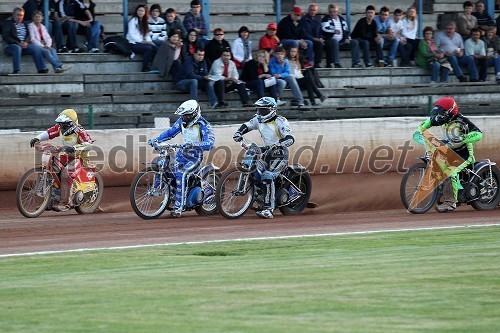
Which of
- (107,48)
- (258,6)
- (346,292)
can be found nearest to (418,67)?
(258,6)

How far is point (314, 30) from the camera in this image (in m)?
24.8

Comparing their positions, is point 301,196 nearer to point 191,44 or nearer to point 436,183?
point 436,183

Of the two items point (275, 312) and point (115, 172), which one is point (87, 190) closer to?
point (115, 172)

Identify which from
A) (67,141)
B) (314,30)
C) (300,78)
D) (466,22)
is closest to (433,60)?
(466,22)

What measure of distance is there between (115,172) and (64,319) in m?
10.8

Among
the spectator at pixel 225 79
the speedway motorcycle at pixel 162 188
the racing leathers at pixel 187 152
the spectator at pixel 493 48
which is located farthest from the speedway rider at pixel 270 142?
the spectator at pixel 493 48

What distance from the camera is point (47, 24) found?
74.7ft

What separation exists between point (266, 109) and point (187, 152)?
4.86ft

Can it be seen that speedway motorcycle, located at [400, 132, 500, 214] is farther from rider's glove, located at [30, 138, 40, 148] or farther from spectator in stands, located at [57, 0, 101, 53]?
spectator in stands, located at [57, 0, 101, 53]

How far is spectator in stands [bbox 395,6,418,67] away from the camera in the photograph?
26578 millimetres

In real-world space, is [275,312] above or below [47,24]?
below

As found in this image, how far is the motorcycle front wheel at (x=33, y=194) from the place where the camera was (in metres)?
17.1

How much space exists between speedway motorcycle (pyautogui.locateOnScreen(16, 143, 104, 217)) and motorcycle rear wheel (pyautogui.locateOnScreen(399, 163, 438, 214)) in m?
5.16

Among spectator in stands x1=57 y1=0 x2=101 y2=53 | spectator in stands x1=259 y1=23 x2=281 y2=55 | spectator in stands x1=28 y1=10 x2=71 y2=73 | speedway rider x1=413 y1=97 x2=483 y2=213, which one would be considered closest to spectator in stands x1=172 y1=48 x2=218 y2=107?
spectator in stands x1=259 y1=23 x2=281 y2=55
